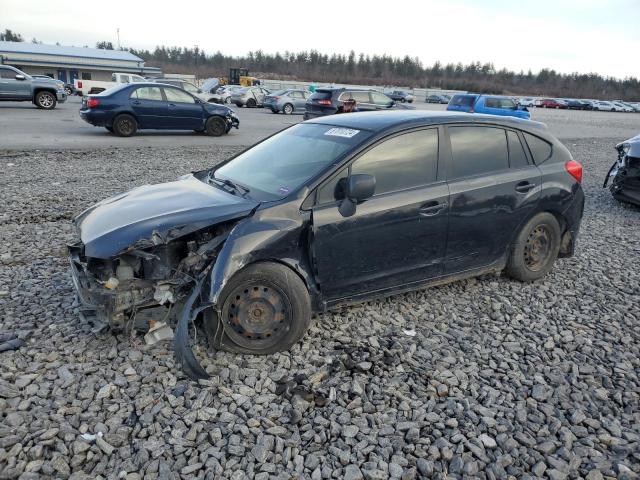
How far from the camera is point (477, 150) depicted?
4.66m

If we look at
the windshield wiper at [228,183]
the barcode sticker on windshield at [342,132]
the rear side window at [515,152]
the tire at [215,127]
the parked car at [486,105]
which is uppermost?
the barcode sticker on windshield at [342,132]

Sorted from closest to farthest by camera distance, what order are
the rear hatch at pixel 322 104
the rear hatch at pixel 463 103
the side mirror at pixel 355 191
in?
the side mirror at pixel 355 191 < the rear hatch at pixel 322 104 < the rear hatch at pixel 463 103

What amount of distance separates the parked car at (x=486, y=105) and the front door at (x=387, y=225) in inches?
806

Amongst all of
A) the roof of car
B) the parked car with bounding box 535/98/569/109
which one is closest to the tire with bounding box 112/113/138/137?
the roof of car

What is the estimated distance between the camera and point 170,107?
51.2 feet

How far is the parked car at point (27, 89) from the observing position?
22.1 m

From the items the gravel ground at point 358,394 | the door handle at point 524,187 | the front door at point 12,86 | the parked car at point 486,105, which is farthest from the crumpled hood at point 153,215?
the front door at point 12,86

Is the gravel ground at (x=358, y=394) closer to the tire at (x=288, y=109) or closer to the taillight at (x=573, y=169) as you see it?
the taillight at (x=573, y=169)

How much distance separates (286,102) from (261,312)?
26890 millimetres

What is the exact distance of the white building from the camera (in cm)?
5800

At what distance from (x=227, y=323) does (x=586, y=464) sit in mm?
2316

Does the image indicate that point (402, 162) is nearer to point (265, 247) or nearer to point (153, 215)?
point (265, 247)

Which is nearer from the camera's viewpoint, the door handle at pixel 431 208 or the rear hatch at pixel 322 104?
the door handle at pixel 431 208

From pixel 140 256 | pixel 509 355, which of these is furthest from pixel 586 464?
pixel 140 256
